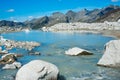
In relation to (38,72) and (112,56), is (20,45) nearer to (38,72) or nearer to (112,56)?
(112,56)

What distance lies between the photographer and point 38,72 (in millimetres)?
23469

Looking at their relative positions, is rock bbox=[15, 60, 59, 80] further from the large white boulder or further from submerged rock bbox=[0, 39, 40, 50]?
submerged rock bbox=[0, 39, 40, 50]

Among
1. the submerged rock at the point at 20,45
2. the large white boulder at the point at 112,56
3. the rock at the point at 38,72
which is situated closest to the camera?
the rock at the point at 38,72

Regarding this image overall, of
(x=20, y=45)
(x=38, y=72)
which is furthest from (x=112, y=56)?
(x=20, y=45)

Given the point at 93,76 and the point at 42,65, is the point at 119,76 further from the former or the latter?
the point at 42,65

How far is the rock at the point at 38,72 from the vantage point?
23280mm

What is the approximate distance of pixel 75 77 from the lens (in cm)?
2756

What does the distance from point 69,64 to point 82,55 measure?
827 centimetres

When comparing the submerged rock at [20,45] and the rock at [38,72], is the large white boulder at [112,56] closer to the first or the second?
the rock at [38,72]

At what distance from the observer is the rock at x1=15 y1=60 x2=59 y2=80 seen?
23.3 meters

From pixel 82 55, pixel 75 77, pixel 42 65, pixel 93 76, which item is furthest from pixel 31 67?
pixel 82 55

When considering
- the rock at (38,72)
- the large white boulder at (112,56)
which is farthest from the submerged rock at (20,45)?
the rock at (38,72)

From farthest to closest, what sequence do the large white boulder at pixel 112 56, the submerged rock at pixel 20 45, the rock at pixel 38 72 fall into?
the submerged rock at pixel 20 45
the large white boulder at pixel 112 56
the rock at pixel 38 72

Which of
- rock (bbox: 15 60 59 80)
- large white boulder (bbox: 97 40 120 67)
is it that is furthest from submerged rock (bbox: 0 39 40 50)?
rock (bbox: 15 60 59 80)
